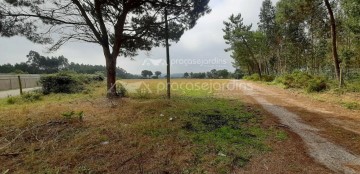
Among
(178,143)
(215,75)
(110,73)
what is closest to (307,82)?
(110,73)

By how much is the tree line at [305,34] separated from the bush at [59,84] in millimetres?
18961

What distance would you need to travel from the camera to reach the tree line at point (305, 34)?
18.9 metres

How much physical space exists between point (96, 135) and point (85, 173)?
2.03m

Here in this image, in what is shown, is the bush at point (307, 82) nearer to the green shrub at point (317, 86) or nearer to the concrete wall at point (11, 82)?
the green shrub at point (317, 86)

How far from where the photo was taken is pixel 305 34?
34.8 metres

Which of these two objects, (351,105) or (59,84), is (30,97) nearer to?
(59,84)

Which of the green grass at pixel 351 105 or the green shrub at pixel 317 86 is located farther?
the green shrub at pixel 317 86

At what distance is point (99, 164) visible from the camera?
5.13 m

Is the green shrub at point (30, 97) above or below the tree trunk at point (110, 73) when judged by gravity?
below

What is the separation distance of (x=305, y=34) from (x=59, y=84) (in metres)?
32.9

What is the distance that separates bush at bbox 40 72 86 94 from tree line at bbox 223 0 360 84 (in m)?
19.0

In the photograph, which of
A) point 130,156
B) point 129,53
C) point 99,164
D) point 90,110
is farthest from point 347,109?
point 129,53

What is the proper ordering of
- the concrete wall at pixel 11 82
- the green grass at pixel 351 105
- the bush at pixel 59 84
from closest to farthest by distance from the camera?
the green grass at pixel 351 105 < the bush at pixel 59 84 < the concrete wall at pixel 11 82

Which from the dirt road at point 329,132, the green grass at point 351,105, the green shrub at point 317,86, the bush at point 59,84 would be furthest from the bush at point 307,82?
the bush at point 59,84
